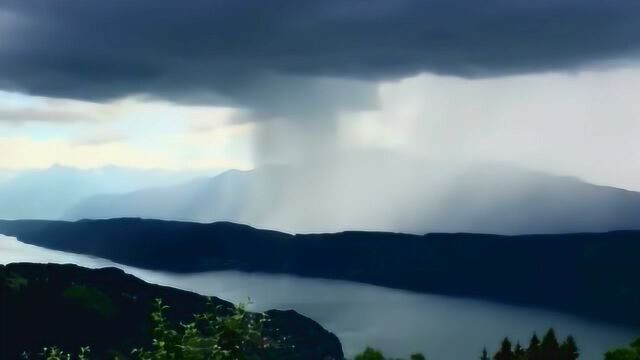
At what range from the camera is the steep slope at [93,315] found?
135000 mm

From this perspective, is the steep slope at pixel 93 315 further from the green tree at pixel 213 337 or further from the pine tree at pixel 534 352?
the green tree at pixel 213 337

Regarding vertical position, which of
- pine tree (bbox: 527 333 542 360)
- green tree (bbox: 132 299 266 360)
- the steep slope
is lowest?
the steep slope

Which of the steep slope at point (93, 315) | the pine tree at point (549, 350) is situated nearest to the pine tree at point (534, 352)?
the pine tree at point (549, 350)

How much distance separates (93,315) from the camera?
494 feet

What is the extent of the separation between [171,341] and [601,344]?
165m

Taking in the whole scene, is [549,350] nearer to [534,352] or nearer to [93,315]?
[534,352]

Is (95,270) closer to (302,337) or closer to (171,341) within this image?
(302,337)

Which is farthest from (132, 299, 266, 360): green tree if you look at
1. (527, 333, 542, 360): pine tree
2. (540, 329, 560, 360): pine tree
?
(540, 329, 560, 360): pine tree

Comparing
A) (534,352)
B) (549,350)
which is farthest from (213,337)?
(549,350)

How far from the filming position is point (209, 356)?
35.6ft

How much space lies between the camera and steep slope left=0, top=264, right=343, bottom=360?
5315 inches

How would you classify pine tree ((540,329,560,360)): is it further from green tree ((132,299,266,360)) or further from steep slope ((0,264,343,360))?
steep slope ((0,264,343,360))

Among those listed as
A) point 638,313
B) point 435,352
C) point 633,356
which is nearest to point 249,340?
point 633,356

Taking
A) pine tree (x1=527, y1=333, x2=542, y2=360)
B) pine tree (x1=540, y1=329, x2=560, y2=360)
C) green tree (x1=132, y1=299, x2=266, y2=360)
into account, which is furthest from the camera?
pine tree (x1=540, y1=329, x2=560, y2=360)
